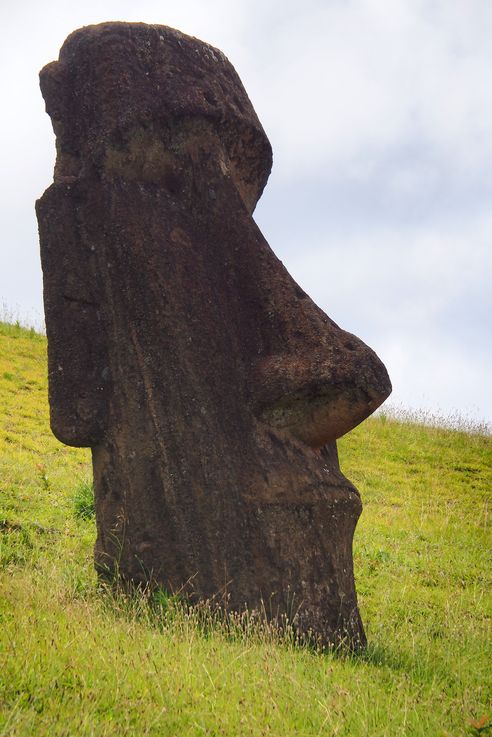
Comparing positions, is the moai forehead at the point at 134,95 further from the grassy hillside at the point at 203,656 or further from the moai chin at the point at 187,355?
the grassy hillside at the point at 203,656

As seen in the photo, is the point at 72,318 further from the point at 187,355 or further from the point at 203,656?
the point at 203,656

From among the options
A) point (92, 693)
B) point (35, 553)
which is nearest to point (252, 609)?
point (92, 693)

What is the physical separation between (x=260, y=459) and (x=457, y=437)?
41.7 ft

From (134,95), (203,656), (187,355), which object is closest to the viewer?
(203,656)

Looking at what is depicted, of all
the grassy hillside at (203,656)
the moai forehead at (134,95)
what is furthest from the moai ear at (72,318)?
the grassy hillside at (203,656)

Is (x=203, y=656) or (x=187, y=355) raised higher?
(x=187, y=355)

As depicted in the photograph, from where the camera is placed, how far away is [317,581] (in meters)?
5.39

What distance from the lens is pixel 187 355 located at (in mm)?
5664

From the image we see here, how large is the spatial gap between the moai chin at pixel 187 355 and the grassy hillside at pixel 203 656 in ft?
1.37

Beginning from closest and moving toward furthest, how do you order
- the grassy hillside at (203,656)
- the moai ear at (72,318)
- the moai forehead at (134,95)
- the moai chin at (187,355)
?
the grassy hillside at (203,656) < the moai chin at (187,355) < the moai ear at (72,318) < the moai forehead at (134,95)

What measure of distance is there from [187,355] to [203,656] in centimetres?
208

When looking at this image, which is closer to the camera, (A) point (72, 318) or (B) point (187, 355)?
(B) point (187, 355)

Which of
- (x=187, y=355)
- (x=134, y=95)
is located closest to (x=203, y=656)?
(x=187, y=355)

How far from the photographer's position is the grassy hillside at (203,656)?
11.6 ft
